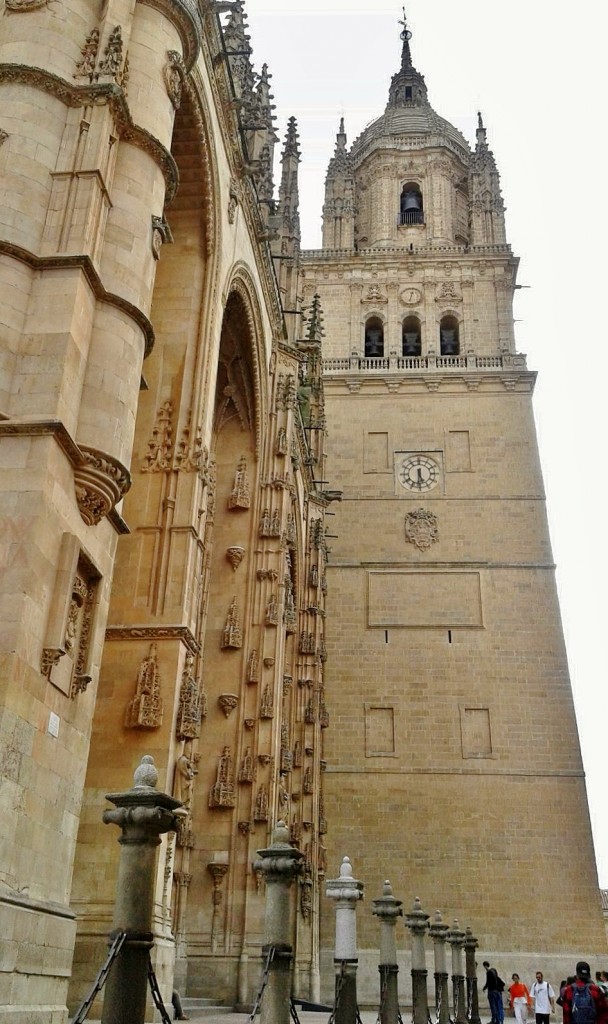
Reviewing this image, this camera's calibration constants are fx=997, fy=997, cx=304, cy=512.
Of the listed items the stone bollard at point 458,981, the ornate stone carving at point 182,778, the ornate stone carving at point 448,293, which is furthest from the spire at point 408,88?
the ornate stone carving at point 182,778

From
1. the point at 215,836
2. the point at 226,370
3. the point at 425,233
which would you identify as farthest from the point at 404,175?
the point at 215,836

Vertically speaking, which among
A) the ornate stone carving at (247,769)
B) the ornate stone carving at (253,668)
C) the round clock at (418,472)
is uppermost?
the round clock at (418,472)

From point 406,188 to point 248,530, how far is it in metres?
25.7

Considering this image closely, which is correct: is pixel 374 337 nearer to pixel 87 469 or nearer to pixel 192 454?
pixel 192 454

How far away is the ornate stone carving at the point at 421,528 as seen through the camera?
32219mm

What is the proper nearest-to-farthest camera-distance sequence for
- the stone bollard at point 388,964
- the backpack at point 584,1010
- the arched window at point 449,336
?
1. the backpack at point 584,1010
2. the stone bollard at point 388,964
3. the arched window at point 449,336

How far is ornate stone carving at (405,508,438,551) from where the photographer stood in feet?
106

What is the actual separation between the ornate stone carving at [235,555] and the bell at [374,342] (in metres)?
19.0

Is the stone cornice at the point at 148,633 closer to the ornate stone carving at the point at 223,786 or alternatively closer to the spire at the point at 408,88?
the ornate stone carving at the point at 223,786

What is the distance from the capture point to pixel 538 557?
103ft

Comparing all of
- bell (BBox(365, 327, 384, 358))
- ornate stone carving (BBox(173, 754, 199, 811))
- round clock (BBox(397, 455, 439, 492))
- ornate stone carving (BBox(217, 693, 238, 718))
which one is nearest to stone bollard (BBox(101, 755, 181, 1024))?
ornate stone carving (BBox(173, 754, 199, 811))

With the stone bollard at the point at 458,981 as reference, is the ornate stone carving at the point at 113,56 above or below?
above

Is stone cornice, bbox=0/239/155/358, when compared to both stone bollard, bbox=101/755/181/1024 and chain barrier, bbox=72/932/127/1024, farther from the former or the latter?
chain barrier, bbox=72/932/127/1024

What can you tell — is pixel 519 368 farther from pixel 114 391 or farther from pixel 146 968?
pixel 146 968
